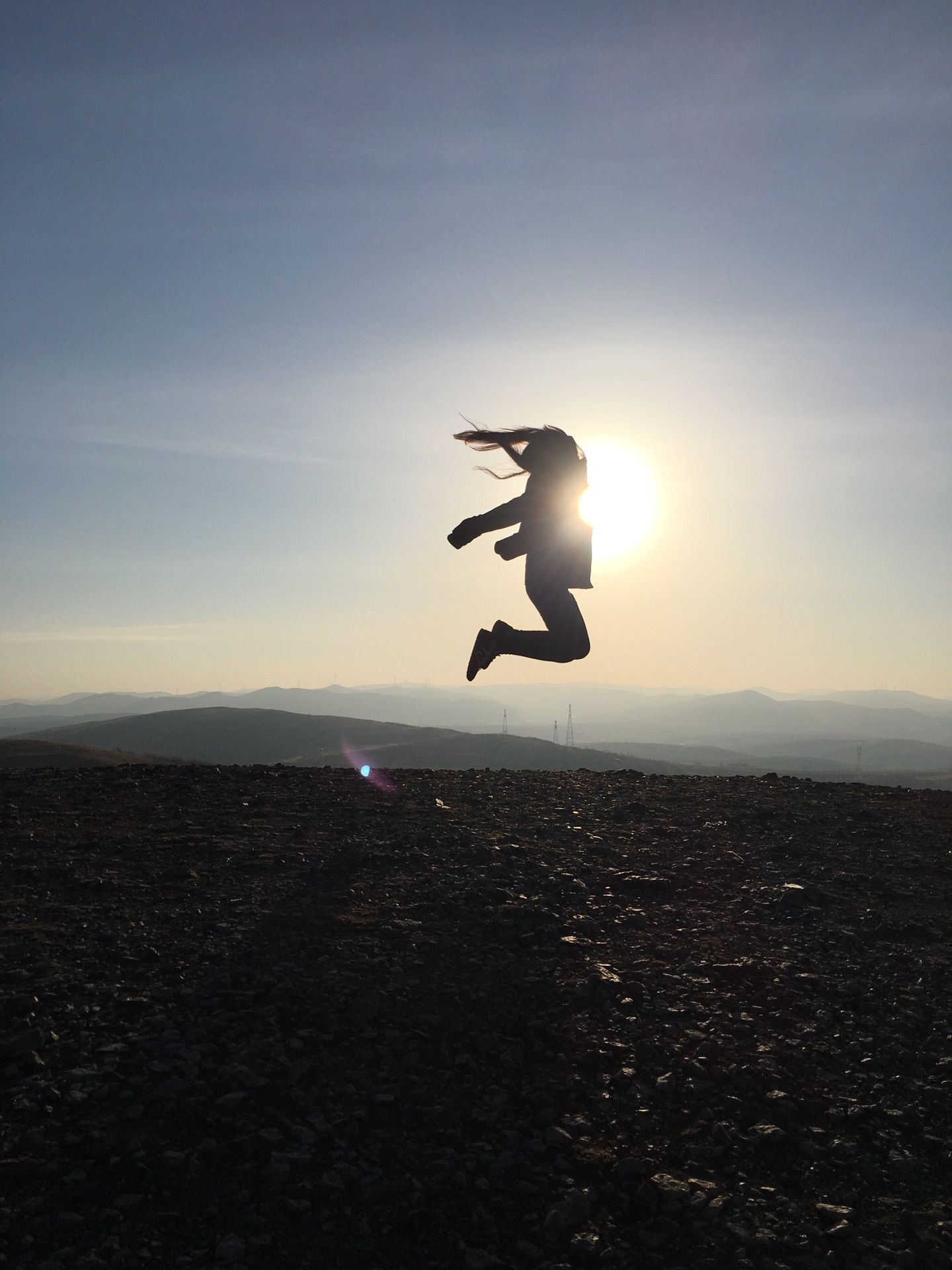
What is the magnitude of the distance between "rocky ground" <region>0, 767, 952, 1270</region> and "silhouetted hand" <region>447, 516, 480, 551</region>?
3.25 m

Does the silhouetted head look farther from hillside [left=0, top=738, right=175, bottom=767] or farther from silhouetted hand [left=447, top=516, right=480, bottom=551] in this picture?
hillside [left=0, top=738, right=175, bottom=767]

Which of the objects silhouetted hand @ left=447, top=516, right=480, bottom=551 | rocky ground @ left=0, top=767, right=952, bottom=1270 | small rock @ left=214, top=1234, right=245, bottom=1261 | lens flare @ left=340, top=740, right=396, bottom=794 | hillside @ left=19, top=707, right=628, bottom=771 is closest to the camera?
small rock @ left=214, top=1234, right=245, bottom=1261

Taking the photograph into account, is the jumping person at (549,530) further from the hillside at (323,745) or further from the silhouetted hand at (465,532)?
the hillside at (323,745)

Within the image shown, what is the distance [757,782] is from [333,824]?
6.89 metres

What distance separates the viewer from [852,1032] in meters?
5.46

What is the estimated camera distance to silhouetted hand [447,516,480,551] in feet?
29.2

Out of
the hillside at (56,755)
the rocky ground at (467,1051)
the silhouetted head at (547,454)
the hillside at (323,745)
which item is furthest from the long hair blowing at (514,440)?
the hillside at (323,745)

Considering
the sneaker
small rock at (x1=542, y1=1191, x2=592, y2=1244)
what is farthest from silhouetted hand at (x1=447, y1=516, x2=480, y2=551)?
small rock at (x1=542, y1=1191, x2=592, y2=1244)

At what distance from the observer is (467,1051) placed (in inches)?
199

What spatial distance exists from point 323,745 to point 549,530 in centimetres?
17849

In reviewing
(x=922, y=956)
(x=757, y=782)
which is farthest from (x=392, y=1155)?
(x=757, y=782)

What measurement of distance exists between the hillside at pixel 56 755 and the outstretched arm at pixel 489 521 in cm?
4140

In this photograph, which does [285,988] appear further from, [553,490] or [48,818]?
[553,490]

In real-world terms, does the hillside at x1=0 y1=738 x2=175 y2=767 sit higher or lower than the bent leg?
lower
